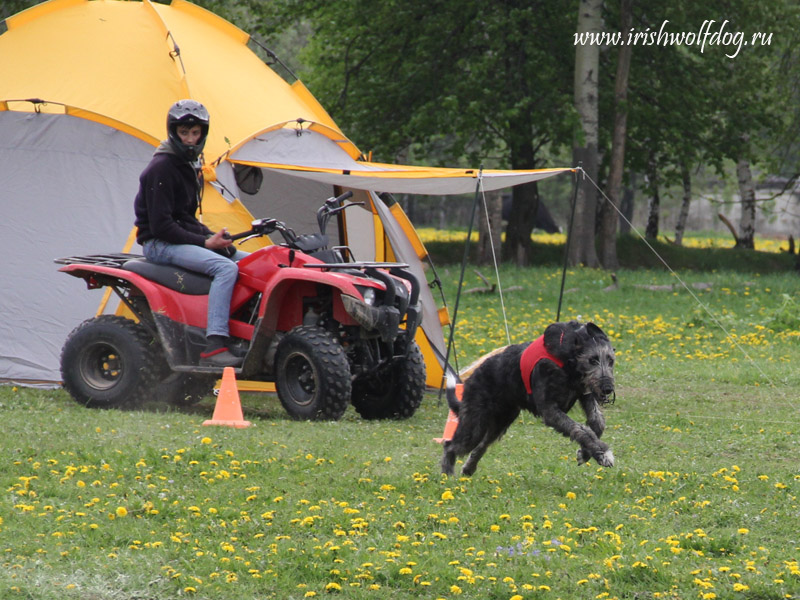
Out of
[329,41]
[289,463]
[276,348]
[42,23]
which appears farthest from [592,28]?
[289,463]

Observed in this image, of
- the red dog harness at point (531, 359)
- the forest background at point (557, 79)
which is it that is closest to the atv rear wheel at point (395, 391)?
the red dog harness at point (531, 359)

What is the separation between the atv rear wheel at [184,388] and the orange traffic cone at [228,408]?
0.94 m

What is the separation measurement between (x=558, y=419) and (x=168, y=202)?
4.06 m

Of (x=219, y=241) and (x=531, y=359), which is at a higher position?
(x=219, y=241)

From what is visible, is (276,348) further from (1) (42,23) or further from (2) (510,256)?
(2) (510,256)

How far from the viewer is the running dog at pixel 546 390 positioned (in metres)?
6.48

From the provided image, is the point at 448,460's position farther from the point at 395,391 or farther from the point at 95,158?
Answer: the point at 95,158

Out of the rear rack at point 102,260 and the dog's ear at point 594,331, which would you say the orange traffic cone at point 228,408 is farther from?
the dog's ear at point 594,331

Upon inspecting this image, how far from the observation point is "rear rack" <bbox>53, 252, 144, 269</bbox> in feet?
30.7

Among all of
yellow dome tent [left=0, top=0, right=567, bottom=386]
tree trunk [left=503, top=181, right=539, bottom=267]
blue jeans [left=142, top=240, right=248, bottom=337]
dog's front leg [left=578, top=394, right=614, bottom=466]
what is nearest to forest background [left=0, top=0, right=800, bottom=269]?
tree trunk [left=503, top=181, right=539, bottom=267]

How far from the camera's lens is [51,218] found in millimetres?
10359

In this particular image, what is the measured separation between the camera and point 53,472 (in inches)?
256

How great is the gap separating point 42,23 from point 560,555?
28.3ft

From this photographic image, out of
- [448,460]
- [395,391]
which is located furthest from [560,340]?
[395,391]
